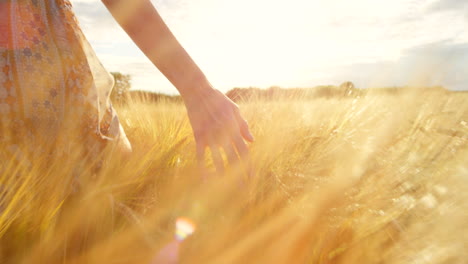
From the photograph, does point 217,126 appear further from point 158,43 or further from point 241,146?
point 158,43

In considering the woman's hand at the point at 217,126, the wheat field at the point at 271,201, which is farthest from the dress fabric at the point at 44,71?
the woman's hand at the point at 217,126

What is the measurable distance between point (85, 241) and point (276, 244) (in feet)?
1.11

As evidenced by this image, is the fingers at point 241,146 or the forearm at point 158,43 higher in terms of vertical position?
the forearm at point 158,43

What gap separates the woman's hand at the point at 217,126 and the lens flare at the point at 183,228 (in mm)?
165

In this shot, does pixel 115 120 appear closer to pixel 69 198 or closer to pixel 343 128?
pixel 69 198

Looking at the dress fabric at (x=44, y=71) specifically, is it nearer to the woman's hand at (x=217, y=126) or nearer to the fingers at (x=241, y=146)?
the woman's hand at (x=217, y=126)

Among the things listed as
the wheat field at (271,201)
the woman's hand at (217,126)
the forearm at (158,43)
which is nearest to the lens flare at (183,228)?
the wheat field at (271,201)

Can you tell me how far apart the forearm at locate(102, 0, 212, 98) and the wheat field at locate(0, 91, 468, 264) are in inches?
7.7

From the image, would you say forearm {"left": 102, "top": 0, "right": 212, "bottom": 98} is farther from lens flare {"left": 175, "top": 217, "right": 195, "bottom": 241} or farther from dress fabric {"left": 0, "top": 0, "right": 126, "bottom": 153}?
lens flare {"left": 175, "top": 217, "right": 195, "bottom": 241}

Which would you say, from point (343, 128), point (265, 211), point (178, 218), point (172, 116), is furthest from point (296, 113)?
point (178, 218)

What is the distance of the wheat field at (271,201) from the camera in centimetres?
50

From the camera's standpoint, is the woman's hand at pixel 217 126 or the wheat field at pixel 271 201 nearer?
the wheat field at pixel 271 201

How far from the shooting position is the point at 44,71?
0.69 m

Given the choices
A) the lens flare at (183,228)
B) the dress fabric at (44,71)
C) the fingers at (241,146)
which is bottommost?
the lens flare at (183,228)
